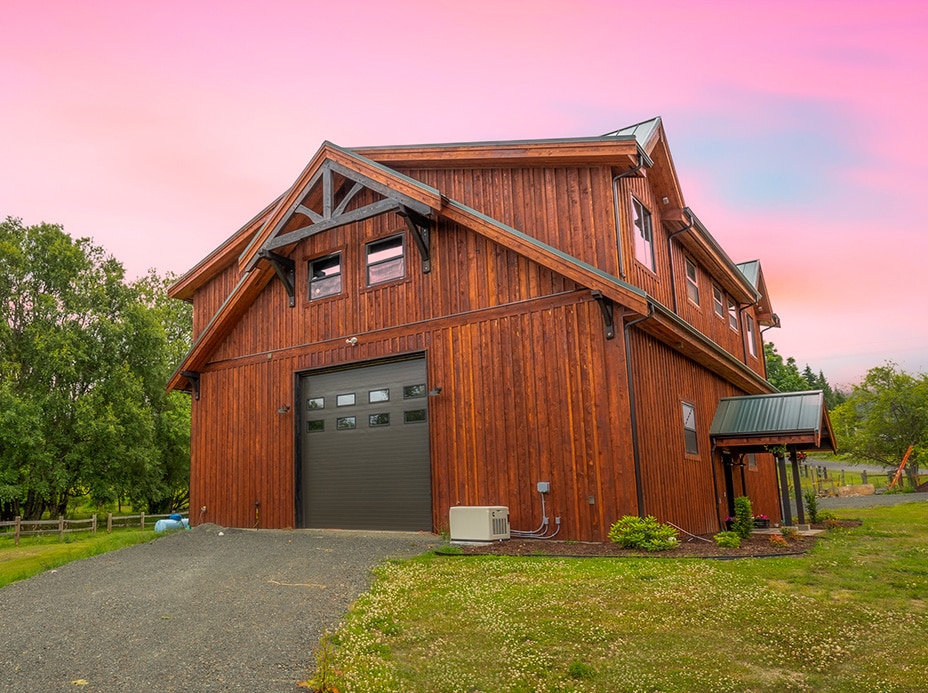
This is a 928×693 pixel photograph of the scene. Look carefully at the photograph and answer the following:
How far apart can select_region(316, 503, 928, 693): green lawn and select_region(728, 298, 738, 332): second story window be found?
1129cm

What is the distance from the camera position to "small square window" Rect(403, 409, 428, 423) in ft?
42.0

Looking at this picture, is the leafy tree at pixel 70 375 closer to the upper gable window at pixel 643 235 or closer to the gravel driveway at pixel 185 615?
the gravel driveway at pixel 185 615

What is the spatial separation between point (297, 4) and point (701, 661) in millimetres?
12884

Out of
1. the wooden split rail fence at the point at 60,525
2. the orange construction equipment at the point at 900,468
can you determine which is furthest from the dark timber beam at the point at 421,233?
the orange construction equipment at the point at 900,468

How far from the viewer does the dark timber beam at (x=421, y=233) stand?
12758 millimetres

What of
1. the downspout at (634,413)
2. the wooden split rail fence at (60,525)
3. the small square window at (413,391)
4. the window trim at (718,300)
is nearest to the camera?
the downspout at (634,413)

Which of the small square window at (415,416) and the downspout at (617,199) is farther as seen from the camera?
the small square window at (415,416)

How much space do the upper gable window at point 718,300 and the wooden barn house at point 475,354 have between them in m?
0.80

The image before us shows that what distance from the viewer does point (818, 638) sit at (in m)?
5.22

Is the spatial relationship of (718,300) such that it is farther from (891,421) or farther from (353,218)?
(891,421)

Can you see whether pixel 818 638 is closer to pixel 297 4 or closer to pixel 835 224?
pixel 297 4

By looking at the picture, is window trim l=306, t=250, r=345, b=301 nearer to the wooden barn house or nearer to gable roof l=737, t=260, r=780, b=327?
the wooden barn house

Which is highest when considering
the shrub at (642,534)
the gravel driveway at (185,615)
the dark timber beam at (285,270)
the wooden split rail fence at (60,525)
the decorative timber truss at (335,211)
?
the decorative timber truss at (335,211)

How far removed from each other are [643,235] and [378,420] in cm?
624
